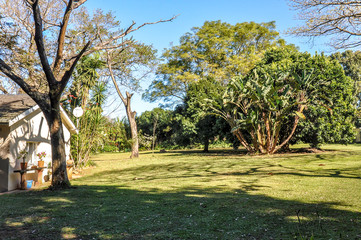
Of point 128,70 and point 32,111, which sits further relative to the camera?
point 128,70

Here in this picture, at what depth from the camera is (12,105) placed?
34.5 ft

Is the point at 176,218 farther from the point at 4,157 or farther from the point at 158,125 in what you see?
the point at 158,125

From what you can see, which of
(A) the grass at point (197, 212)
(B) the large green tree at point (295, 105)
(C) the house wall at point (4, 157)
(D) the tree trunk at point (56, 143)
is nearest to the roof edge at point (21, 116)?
(C) the house wall at point (4, 157)

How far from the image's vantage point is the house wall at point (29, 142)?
9.46 metres

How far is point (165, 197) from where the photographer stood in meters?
6.58

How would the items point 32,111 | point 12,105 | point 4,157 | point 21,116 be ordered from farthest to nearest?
point 12,105
point 32,111
point 21,116
point 4,157

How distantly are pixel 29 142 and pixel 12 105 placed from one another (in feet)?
4.67

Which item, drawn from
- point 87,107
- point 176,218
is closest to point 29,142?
point 87,107

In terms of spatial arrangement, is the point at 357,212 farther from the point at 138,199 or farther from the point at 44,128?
the point at 44,128

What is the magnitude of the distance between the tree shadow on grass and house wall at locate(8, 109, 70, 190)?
309cm

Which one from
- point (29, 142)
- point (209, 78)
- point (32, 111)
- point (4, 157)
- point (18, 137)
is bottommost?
point (4, 157)

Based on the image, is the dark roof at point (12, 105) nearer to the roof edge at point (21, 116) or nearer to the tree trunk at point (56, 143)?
the roof edge at point (21, 116)

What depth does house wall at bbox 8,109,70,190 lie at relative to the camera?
9.46m

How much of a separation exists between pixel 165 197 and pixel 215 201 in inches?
48.7
